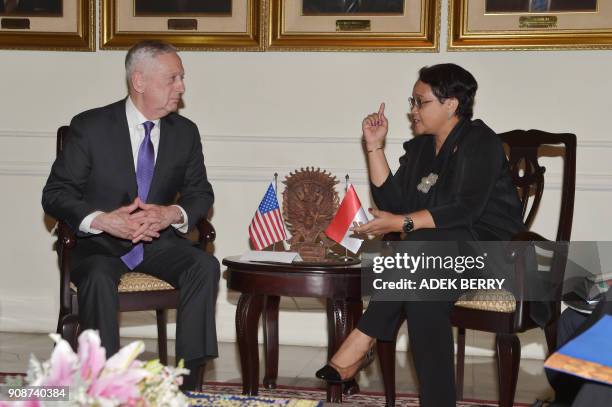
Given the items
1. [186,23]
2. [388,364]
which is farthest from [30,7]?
[388,364]

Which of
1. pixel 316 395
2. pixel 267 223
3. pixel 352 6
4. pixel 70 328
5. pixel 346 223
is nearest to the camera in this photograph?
pixel 70 328

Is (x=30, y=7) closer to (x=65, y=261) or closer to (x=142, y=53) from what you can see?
(x=142, y=53)

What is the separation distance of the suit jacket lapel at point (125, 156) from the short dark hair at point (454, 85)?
1403mm

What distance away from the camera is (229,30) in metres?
5.28

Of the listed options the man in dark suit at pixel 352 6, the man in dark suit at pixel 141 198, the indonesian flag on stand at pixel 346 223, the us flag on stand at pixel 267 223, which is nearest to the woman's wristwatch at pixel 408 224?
the indonesian flag on stand at pixel 346 223

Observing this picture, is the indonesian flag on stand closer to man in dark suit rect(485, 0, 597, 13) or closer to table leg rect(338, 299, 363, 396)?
table leg rect(338, 299, 363, 396)

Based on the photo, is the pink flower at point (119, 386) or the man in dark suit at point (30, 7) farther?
the man in dark suit at point (30, 7)

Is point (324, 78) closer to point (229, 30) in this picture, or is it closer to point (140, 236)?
point (229, 30)

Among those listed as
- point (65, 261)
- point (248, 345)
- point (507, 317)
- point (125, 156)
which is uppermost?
point (125, 156)

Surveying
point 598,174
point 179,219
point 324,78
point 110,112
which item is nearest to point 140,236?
point 179,219

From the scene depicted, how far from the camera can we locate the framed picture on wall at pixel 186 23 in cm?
527

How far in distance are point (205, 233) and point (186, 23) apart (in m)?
1.65

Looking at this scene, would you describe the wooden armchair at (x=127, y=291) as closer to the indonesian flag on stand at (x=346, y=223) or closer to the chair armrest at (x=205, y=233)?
the chair armrest at (x=205, y=233)

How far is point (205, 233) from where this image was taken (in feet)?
13.9
